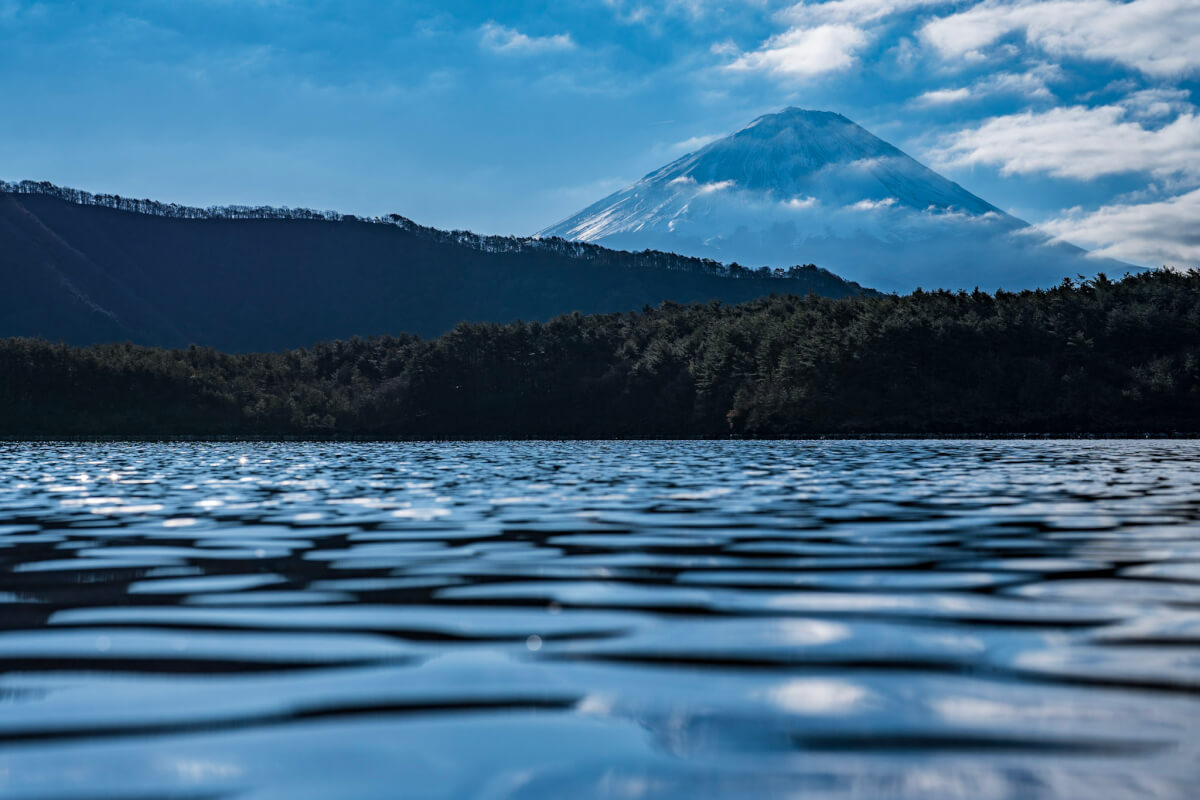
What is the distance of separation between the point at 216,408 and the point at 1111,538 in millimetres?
136805

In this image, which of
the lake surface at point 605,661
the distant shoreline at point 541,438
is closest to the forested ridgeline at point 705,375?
the distant shoreline at point 541,438

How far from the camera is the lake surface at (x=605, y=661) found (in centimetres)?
564

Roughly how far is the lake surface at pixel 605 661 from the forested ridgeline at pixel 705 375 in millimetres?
97014

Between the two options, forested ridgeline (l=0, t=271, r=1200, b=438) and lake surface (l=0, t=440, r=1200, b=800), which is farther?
forested ridgeline (l=0, t=271, r=1200, b=438)

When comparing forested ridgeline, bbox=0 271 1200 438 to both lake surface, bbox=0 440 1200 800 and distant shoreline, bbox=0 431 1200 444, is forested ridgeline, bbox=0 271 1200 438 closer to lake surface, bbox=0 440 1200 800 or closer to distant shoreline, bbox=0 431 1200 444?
distant shoreline, bbox=0 431 1200 444

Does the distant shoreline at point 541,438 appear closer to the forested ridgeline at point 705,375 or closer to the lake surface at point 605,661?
the forested ridgeline at point 705,375

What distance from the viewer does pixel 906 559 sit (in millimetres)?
13891

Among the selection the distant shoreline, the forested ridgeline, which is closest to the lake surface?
the distant shoreline

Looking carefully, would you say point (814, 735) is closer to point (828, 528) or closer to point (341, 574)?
point (341, 574)

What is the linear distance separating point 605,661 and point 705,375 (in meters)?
124

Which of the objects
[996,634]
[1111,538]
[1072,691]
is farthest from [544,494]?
[1072,691]

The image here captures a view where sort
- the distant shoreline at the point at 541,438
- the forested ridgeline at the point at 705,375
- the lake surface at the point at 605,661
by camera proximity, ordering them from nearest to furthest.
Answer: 1. the lake surface at the point at 605,661
2. the distant shoreline at the point at 541,438
3. the forested ridgeline at the point at 705,375

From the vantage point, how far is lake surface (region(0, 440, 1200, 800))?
5.64 m

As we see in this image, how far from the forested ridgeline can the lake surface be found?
3819 inches
